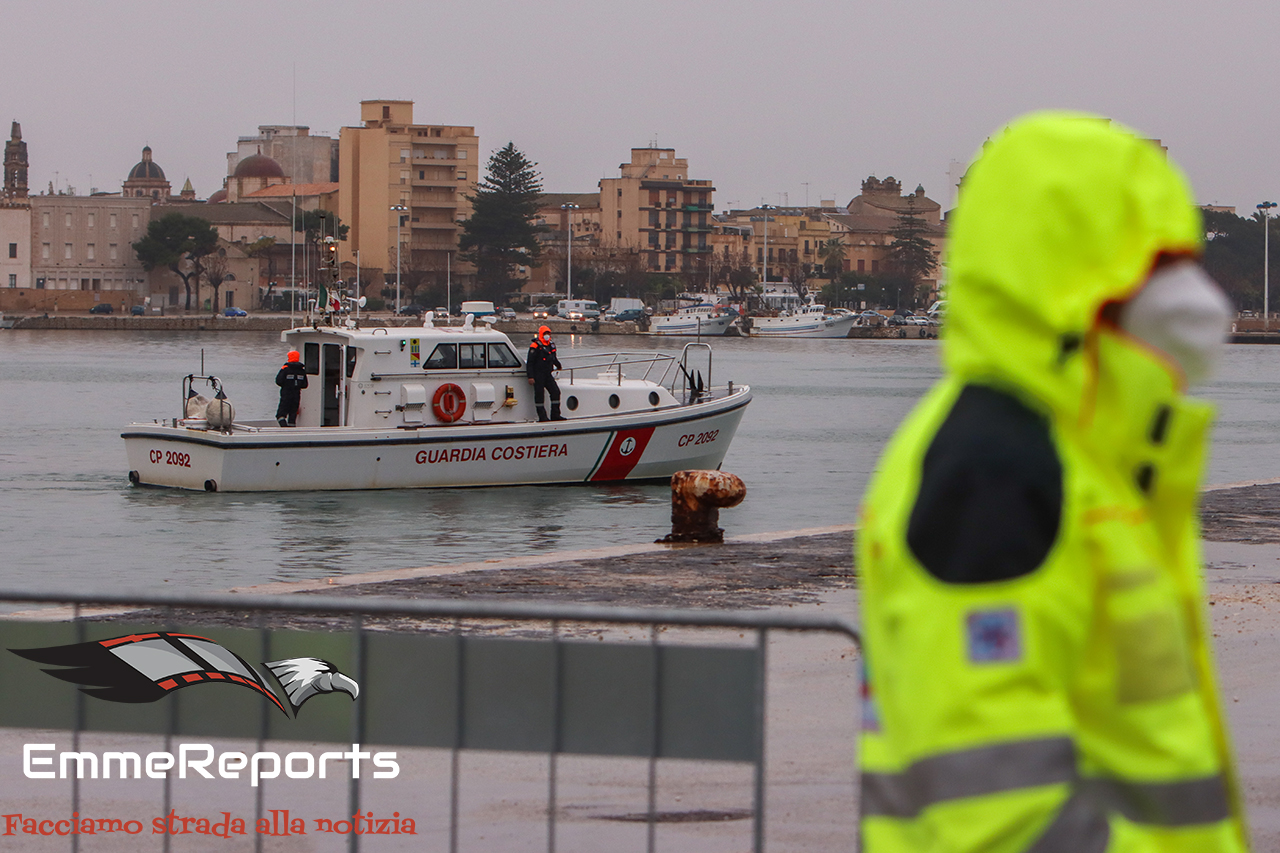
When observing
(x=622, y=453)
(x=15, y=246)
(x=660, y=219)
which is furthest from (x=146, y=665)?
(x=660, y=219)

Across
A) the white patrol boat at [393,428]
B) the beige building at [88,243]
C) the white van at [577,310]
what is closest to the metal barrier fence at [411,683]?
the white patrol boat at [393,428]

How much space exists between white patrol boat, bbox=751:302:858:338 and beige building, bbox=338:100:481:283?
25.4 m

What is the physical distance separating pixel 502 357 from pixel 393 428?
1745mm

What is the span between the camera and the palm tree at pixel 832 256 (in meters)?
171

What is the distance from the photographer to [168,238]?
134125 millimetres

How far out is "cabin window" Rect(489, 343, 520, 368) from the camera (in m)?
22.8

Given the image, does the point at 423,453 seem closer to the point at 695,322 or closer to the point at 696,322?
the point at 695,322

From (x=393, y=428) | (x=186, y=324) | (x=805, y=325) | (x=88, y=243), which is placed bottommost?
(x=393, y=428)

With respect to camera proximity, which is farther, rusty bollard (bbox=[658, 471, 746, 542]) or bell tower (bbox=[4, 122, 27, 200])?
bell tower (bbox=[4, 122, 27, 200])

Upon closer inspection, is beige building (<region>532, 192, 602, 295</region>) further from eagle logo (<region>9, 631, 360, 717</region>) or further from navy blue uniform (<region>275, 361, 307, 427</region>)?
eagle logo (<region>9, 631, 360, 717</region>)

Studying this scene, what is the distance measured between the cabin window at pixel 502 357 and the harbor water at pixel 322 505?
195cm

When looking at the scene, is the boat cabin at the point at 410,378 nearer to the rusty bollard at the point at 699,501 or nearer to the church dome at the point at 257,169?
the rusty bollard at the point at 699,501

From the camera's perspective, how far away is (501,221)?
128 m

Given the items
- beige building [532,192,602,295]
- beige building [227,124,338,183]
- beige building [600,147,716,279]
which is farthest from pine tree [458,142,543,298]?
beige building [227,124,338,183]
